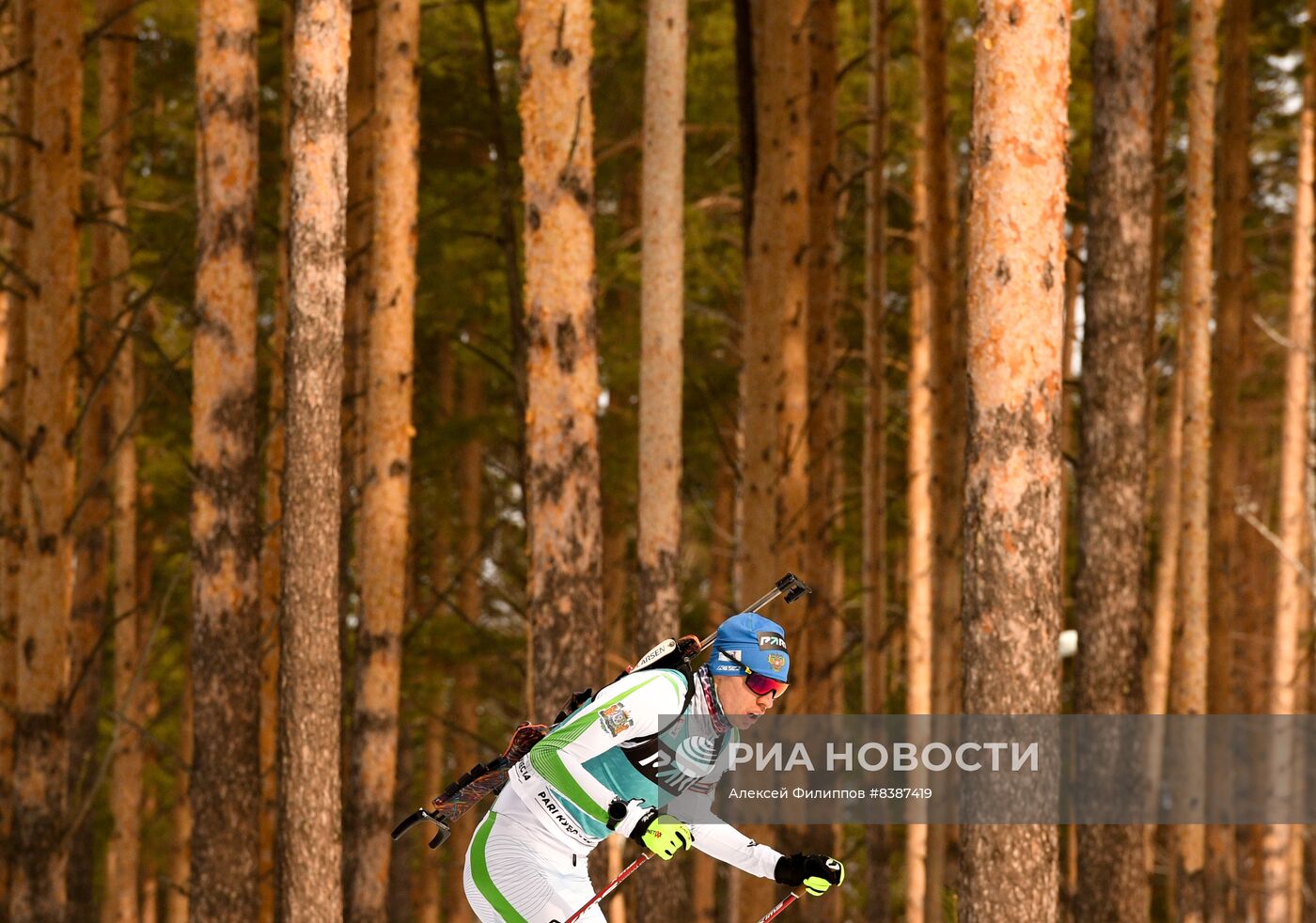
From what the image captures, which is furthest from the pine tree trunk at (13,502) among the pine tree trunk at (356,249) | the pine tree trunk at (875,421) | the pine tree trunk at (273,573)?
the pine tree trunk at (875,421)

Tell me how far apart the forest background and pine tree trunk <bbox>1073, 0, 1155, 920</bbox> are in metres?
0.02

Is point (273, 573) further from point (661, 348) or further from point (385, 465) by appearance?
point (661, 348)

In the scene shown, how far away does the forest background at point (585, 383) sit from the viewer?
7.52m

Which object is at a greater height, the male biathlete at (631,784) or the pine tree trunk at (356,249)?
the pine tree trunk at (356,249)

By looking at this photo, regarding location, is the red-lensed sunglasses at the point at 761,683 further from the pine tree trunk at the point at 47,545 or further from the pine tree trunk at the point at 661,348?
the pine tree trunk at the point at 47,545

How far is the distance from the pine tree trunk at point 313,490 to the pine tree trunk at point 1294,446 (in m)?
10.4

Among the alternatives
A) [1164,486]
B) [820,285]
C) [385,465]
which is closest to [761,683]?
[385,465]

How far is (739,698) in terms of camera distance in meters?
4.36

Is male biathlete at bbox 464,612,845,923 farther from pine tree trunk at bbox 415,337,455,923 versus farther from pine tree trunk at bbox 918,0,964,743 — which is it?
pine tree trunk at bbox 415,337,455,923

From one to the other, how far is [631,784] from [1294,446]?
42.0 feet

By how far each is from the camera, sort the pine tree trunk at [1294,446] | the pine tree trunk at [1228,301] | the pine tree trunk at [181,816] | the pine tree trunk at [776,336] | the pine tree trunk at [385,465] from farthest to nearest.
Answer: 1. the pine tree trunk at [181,816]
2. the pine tree trunk at [1228,301]
3. the pine tree trunk at [1294,446]
4. the pine tree trunk at [776,336]
5. the pine tree trunk at [385,465]

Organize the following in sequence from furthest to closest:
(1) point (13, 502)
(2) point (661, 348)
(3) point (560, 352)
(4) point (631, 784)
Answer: (1) point (13, 502)
(2) point (661, 348)
(3) point (560, 352)
(4) point (631, 784)

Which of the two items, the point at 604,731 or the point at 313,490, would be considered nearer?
the point at 604,731

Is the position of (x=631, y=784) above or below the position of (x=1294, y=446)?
below
